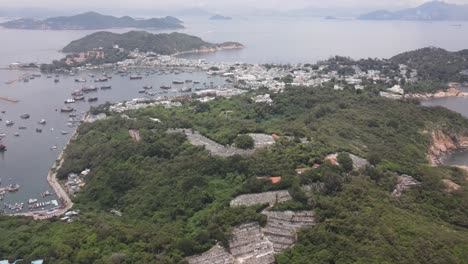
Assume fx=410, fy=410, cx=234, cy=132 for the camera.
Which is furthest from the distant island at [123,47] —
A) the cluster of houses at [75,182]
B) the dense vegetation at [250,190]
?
the cluster of houses at [75,182]

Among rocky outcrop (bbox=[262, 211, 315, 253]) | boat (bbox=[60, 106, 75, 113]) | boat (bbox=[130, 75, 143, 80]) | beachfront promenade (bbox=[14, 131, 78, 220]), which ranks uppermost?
boat (bbox=[130, 75, 143, 80])

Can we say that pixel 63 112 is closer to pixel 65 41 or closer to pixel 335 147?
pixel 335 147

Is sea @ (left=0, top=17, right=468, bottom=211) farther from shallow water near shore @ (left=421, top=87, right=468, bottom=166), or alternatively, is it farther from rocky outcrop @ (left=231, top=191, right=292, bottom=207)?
rocky outcrop @ (left=231, top=191, right=292, bottom=207)

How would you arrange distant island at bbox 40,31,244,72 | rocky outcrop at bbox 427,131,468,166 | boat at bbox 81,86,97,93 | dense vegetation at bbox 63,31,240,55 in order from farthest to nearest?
dense vegetation at bbox 63,31,240,55 → distant island at bbox 40,31,244,72 → boat at bbox 81,86,97,93 → rocky outcrop at bbox 427,131,468,166

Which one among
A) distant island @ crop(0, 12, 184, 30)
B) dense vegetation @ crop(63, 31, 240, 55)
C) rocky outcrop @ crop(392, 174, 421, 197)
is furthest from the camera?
distant island @ crop(0, 12, 184, 30)

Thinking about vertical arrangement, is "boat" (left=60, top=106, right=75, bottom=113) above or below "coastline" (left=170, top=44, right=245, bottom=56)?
below

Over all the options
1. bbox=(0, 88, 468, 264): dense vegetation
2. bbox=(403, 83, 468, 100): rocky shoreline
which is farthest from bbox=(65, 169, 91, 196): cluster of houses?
bbox=(403, 83, 468, 100): rocky shoreline
